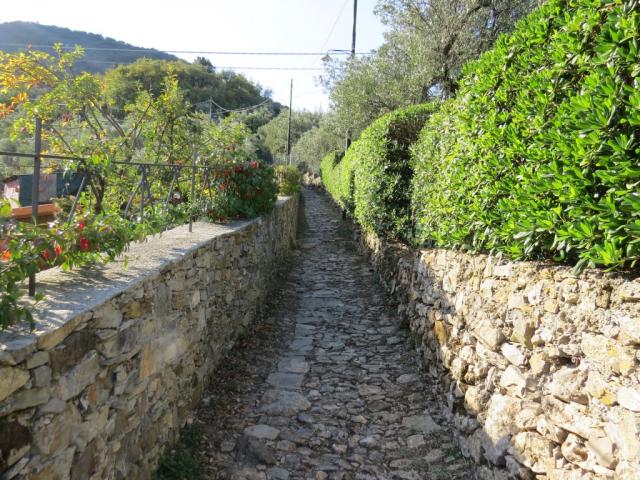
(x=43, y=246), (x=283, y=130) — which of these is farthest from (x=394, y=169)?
(x=283, y=130)

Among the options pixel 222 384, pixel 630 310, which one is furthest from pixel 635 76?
pixel 222 384

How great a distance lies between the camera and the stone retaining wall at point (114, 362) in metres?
1.89

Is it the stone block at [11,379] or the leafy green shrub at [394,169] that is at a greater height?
the leafy green shrub at [394,169]

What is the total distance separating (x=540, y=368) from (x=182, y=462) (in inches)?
99.6

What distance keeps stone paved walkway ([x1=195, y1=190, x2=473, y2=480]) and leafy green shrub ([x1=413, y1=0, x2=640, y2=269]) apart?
168cm

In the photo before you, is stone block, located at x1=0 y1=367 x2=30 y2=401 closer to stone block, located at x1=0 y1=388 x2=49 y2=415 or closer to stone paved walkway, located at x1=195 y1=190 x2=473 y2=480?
stone block, located at x1=0 y1=388 x2=49 y2=415

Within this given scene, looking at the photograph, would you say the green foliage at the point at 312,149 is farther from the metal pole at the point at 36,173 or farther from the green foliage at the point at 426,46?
the metal pole at the point at 36,173

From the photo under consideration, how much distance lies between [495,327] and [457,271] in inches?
40.5

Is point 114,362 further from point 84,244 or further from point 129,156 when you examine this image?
point 129,156

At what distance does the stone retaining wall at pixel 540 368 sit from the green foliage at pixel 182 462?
2.05 meters

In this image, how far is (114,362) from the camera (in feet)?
8.58

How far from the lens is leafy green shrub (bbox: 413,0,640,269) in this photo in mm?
2186

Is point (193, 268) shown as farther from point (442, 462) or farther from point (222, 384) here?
point (442, 462)

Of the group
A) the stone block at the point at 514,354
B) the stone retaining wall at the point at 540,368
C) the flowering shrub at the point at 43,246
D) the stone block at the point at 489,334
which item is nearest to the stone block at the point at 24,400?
the flowering shrub at the point at 43,246
